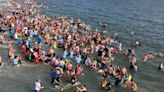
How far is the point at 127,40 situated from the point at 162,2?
41.2 meters

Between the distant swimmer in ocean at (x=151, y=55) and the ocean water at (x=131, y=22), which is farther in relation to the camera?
the distant swimmer in ocean at (x=151, y=55)

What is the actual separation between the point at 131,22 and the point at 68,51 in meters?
25.4

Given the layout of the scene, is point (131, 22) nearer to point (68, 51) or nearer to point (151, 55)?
point (151, 55)

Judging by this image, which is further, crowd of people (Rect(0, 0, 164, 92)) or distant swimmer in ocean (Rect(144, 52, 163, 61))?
distant swimmer in ocean (Rect(144, 52, 163, 61))

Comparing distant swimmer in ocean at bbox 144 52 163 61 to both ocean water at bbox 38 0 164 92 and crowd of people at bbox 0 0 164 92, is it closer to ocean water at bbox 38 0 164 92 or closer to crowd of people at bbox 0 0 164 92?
crowd of people at bbox 0 0 164 92

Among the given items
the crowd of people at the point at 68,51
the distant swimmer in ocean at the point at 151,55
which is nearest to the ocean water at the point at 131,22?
the distant swimmer in ocean at the point at 151,55

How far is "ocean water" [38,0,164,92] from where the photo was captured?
34.6 metres

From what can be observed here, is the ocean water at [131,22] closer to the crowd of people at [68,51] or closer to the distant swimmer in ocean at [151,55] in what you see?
the distant swimmer in ocean at [151,55]

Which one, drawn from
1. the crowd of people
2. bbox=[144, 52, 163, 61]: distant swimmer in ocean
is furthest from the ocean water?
the crowd of people

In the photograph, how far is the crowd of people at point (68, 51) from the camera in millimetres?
31750

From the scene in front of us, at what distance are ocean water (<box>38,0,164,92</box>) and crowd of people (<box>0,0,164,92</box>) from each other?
3.76 feet

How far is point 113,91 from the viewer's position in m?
30.5

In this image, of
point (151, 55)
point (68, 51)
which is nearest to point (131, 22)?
point (151, 55)

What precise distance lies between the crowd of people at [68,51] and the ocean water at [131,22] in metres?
1.15
